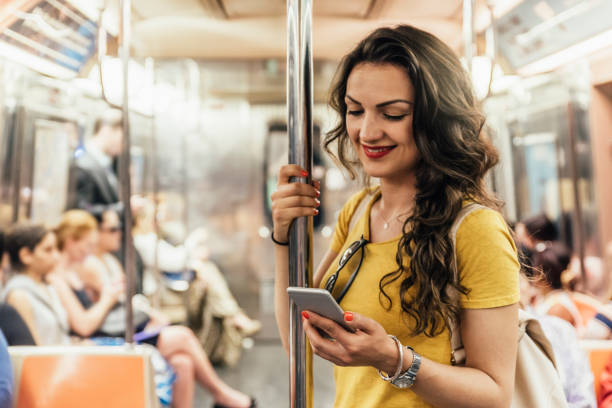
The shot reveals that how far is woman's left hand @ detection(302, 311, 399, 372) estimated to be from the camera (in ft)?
2.76

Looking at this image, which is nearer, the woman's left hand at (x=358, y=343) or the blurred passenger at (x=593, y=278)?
the woman's left hand at (x=358, y=343)

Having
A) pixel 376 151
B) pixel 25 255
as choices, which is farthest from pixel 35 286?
pixel 376 151

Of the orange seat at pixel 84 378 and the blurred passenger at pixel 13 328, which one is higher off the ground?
the blurred passenger at pixel 13 328

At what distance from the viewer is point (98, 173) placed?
375cm

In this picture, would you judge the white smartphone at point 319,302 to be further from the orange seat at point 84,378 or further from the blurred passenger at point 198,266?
the blurred passenger at point 198,266

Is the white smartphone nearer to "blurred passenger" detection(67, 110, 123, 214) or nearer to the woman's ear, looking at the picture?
the woman's ear

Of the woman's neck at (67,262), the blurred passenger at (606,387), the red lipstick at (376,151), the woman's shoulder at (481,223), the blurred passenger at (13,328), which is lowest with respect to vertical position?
the blurred passenger at (606,387)

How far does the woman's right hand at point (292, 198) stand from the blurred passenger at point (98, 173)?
9.75 ft

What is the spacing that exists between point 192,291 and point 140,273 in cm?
73

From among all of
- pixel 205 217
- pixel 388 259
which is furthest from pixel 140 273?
pixel 388 259

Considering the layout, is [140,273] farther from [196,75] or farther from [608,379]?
[608,379]

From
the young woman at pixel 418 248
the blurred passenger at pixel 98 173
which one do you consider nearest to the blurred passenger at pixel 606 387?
the young woman at pixel 418 248

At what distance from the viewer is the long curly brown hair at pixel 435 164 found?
0.92 metres

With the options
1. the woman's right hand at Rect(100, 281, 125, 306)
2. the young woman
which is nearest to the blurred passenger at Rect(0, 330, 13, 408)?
the woman's right hand at Rect(100, 281, 125, 306)
